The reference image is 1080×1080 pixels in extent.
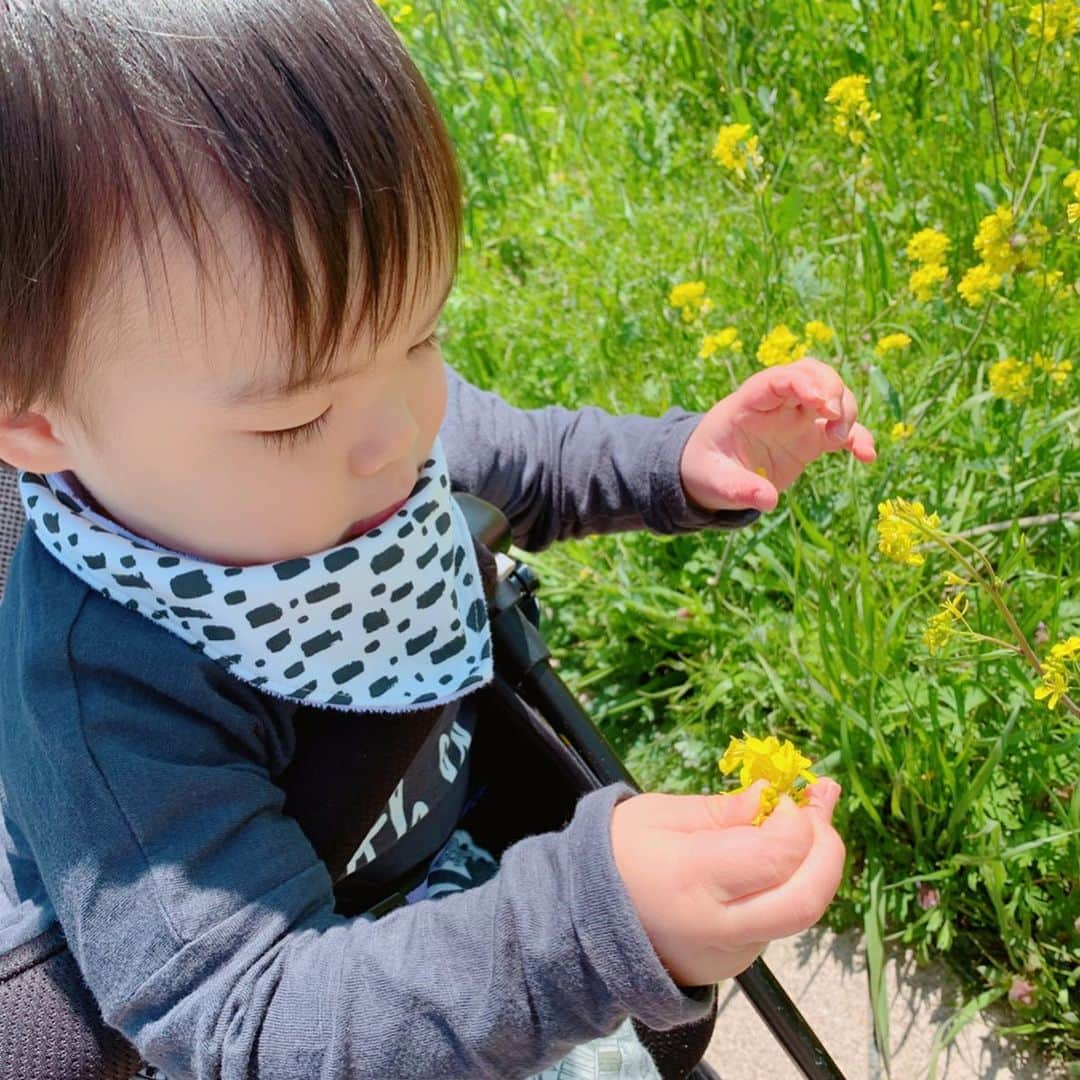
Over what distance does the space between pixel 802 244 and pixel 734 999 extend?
1380 mm

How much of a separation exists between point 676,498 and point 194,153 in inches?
29.1

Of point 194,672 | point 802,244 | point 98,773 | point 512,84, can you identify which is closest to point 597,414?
point 194,672

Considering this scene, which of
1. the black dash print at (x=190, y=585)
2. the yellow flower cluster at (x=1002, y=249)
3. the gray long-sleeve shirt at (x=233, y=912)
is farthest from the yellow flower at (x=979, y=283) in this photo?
the black dash print at (x=190, y=585)

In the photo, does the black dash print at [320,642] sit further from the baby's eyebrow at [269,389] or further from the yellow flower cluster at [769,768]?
the yellow flower cluster at [769,768]

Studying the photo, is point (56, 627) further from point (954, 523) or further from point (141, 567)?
point (954, 523)

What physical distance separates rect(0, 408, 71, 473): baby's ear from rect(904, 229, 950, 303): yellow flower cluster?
3.88 feet

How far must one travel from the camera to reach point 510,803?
1386 millimetres

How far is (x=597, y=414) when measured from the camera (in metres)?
A: 1.52

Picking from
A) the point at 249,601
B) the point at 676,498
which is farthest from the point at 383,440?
the point at 676,498

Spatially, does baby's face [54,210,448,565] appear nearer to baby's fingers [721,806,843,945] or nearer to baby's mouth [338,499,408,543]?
baby's mouth [338,499,408,543]

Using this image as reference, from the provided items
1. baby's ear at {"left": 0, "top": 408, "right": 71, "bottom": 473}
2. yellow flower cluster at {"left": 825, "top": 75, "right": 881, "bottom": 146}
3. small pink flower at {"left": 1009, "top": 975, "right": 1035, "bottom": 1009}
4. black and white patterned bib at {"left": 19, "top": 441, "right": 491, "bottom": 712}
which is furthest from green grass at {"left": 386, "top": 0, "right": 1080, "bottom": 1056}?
baby's ear at {"left": 0, "top": 408, "right": 71, "bottom": 473}

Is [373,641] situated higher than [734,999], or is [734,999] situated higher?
[373,641]

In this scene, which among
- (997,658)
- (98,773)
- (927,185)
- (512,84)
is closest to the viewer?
(98,773)

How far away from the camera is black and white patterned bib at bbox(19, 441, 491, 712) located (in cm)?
101
